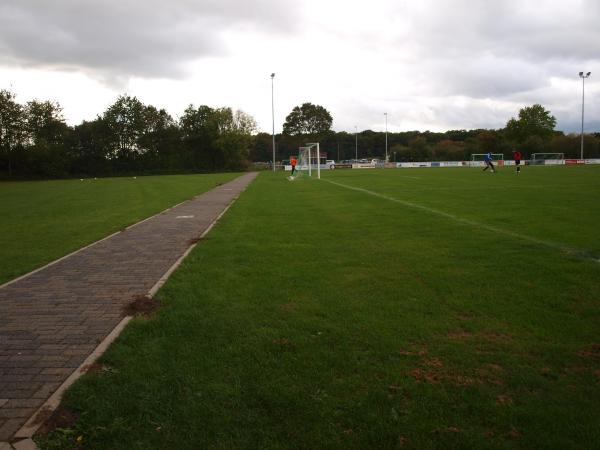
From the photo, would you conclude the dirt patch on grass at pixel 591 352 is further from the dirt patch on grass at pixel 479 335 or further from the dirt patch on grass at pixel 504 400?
the dirt patch on grass at pixel 504 400

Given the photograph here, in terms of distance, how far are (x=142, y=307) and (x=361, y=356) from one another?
2859 mm

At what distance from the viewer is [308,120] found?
113 m

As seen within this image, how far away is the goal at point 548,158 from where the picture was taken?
67688mm

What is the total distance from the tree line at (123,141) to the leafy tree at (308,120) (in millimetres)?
33754

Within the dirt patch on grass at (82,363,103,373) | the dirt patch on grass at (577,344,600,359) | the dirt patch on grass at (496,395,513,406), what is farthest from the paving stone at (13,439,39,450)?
the dirt patch on grass at (577,344,600,359)

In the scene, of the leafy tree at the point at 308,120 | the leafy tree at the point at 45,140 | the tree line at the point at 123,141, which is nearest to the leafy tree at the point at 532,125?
the leafy tree at the point at 308,120

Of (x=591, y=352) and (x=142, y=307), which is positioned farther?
(x=142, y=307)

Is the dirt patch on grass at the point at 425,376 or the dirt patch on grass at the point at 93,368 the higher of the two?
the dirt patch on grass at the point at 93,368

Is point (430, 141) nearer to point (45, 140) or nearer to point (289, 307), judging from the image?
point (45, 140)

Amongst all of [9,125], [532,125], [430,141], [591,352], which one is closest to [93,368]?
[591,352]

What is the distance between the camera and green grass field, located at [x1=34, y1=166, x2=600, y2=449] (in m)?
3.02

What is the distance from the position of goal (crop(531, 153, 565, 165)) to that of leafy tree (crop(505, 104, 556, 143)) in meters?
21.0

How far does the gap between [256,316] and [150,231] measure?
7685 mm

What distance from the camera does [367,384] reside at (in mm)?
3547
